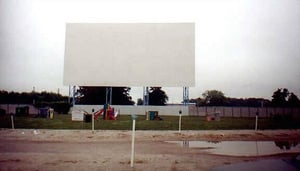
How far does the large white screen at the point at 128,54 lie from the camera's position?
83.6 feet

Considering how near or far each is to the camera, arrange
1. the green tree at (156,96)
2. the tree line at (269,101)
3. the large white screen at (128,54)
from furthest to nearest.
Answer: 1. the green tree at (156,96)
2. the large white screen at (128,54)
3. the tree line at (269,101)

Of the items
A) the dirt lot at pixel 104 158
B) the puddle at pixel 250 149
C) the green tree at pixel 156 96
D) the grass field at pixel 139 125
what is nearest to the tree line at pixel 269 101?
the grass field at pixel 139 125

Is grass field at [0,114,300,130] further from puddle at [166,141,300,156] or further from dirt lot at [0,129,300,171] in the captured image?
dirt lot at [0,129,300,171]

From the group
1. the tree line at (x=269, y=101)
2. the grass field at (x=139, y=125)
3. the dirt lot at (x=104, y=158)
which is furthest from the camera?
the tree line at (x=269, y=101)

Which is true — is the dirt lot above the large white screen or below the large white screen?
below

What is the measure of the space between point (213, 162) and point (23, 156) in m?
3.90

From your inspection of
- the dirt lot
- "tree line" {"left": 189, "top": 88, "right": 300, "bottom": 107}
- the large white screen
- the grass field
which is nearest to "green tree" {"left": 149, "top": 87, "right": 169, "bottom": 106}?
"tree line" {"left": 189, "top": 88, "right": 300, "bottom": 107}

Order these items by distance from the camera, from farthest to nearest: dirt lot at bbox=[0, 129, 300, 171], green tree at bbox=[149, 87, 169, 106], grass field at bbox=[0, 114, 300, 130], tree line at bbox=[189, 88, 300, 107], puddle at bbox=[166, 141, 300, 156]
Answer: green tree at bbox=[149, 87, 169, 106] < tree line at bbox=[189, 88, 300, 107] < grass field at bbox=[0, 114, 300, 130] < puddle at bbox=[166, 141, 300, 156] < dirt lot at bbox=[0, 129, 300, 171]

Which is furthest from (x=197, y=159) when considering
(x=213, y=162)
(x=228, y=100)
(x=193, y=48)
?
(x=228, y=100)

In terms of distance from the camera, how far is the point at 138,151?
7.35 metres

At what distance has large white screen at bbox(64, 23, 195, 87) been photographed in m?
25.5

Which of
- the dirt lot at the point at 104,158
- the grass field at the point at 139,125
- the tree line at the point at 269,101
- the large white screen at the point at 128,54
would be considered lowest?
the dirt lot at the point at 104,158

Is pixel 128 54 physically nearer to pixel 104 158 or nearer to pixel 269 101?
pixel 269 101

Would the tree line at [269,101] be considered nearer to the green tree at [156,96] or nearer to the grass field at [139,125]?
the grass field at [139,125]
